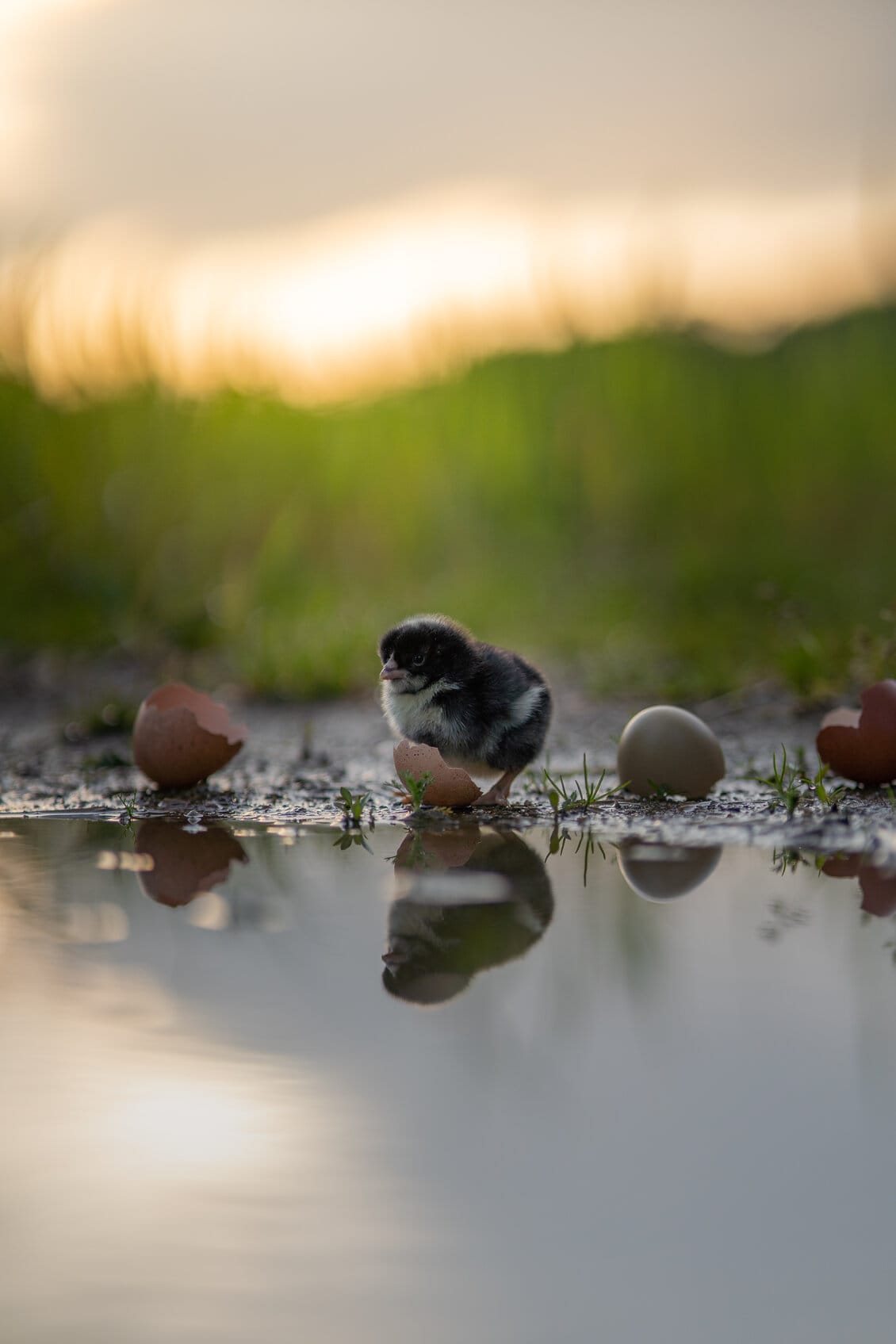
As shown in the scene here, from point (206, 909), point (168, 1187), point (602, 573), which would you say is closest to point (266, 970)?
point (206, 909)

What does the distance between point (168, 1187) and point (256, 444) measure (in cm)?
756

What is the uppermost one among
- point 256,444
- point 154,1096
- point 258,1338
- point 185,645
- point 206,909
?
point 256,444

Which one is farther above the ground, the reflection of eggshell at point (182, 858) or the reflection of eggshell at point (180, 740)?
the reflection of eggshell at point (180, 740)

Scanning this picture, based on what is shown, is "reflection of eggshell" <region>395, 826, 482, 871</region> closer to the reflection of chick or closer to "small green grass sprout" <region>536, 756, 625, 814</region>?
the reflection of chick

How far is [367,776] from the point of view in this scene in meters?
4.63

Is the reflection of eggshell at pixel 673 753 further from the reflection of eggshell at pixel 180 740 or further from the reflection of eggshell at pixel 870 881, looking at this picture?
the reflection of eggshell at pixel 180 740

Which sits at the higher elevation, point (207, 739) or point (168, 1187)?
point (207, 739)

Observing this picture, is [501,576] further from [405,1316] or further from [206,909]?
[405,1316]

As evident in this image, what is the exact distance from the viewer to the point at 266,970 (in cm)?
259

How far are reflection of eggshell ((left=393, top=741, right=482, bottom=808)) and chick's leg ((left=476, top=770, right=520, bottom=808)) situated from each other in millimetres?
72

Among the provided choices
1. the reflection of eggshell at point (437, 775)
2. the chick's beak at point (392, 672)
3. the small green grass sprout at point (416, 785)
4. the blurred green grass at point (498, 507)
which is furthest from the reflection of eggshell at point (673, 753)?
the blurred green grass at point (498, 507)

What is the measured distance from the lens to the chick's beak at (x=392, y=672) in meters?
4.08

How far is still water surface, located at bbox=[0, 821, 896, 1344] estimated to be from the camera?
162cm

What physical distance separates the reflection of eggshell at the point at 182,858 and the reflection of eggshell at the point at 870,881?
1.51 meters
